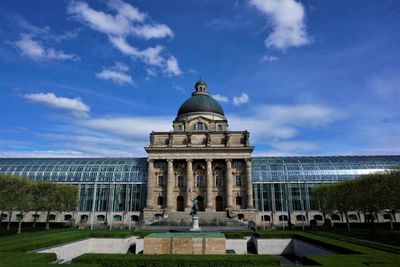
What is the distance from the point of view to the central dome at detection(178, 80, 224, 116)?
84.7 metres

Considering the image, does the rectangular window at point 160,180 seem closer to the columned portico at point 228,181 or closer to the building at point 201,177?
the building at point 201,177

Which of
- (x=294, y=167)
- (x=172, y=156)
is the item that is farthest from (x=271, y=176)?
(x=172, y=156)

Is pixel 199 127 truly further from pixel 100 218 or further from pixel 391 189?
pixel 391 189

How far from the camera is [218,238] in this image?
26.6 meters

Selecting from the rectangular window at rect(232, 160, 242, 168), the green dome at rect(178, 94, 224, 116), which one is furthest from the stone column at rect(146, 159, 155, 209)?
the rectangular window at rect(232, 160, 242, 168)

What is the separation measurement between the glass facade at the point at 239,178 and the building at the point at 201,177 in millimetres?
246

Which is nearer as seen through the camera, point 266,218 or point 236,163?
point 266,218

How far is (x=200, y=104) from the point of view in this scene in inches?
3346

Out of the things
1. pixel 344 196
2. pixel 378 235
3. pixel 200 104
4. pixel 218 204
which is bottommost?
pixel 378 235

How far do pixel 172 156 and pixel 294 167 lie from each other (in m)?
34.2

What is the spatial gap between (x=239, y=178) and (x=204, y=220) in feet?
55.9

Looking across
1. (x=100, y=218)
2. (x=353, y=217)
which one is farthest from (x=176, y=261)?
(x=353, y=217)

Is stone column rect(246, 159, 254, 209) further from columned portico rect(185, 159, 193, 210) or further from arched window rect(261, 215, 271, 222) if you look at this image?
columned portico rect(185, 159, 193, 210)

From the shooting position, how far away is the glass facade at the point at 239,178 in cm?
7762
